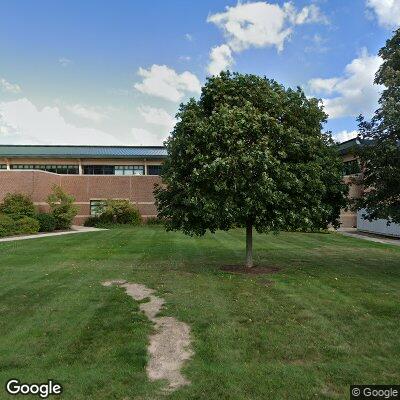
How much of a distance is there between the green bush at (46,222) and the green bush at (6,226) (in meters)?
3.96

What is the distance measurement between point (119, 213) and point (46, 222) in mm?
10326

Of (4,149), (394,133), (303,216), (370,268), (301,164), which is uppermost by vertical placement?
(4,149)

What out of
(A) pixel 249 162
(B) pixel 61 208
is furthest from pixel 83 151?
(A) pixel 249 162

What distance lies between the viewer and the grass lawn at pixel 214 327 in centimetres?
692

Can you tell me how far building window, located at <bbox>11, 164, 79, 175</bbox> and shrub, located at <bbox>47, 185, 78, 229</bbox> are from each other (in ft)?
33.1

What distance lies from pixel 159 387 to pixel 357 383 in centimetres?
330

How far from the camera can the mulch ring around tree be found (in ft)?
55.5

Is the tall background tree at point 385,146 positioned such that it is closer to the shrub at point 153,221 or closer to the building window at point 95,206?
the shrub at point 153,221

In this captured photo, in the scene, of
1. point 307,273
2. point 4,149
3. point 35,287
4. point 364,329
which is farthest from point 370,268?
point 4,149

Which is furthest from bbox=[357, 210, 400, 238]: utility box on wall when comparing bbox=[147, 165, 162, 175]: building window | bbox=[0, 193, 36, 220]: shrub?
bbox=[0, 193, 36, 220]: shrub

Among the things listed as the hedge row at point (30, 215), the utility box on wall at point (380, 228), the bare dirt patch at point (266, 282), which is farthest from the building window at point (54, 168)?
the bare dirt patch at point (266, 282)

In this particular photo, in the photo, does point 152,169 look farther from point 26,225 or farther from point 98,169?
point 26,225

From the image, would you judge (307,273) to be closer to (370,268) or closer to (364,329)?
(370,268)

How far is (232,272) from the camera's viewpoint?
55.5ft
